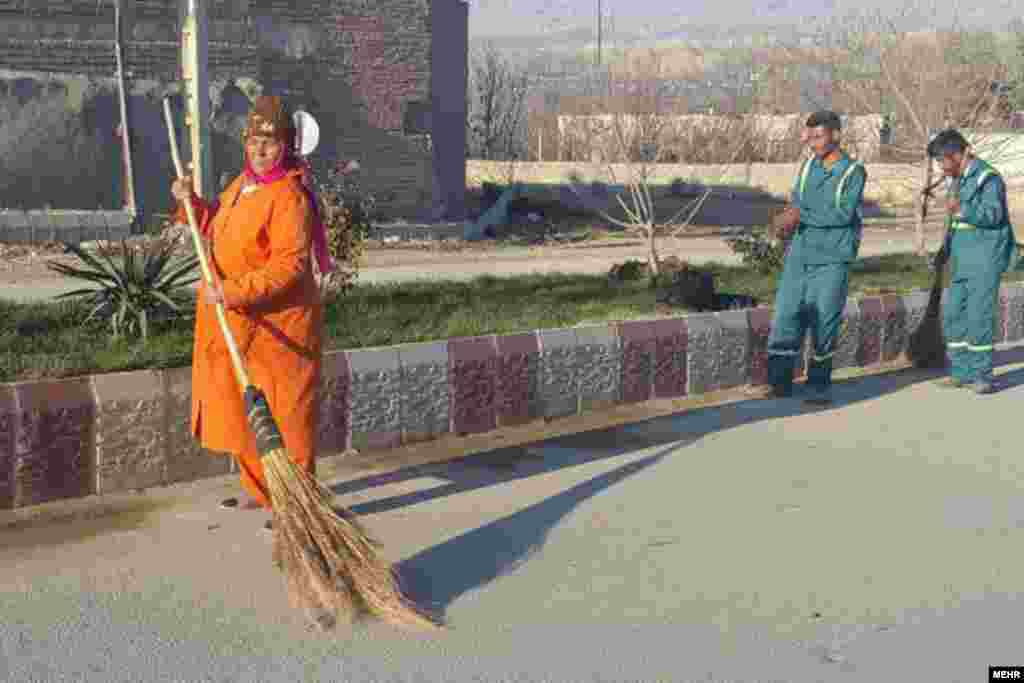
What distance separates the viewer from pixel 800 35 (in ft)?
76.4

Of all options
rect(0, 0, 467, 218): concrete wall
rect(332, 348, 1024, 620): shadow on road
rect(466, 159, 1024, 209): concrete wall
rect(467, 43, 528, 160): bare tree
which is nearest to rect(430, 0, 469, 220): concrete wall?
rect(0, 0, 467, 218): concrete wall

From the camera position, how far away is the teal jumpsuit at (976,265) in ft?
30.8

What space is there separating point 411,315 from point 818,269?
2590 mm

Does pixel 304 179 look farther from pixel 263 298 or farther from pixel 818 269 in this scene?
pixel 818 269

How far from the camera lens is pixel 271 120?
5.29 meters

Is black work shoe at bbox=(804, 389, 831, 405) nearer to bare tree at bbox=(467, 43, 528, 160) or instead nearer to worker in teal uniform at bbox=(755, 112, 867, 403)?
worker in teal uniform at bbox=(755, 112, 867, 403)

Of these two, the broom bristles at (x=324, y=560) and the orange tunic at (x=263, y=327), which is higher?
the orange tunic at (x=263, y=327)

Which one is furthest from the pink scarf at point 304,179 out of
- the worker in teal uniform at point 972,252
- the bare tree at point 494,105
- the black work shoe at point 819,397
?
the bare tree at point 494,105

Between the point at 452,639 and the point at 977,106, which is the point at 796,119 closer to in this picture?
the point at 977,106

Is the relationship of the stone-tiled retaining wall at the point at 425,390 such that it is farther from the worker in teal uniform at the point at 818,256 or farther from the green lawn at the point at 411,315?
the green lawn at the point at 411,315

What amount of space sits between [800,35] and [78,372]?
18.7m

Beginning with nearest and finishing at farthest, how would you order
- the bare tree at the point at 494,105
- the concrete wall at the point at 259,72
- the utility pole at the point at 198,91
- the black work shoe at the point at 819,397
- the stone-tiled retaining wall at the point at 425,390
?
1. the stone-tiled retaining wall at the point at 425,390
2. the utility pole at the point at 198,91
3. the black work shoe at the point at 819,397
4. the concrete wall at the point at 259,72
5. the bare tree at the point at 494,105

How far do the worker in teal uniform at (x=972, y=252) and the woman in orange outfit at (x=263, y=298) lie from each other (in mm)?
5341

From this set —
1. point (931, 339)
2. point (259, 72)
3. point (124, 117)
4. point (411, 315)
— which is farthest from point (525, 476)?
point (259, 72)
